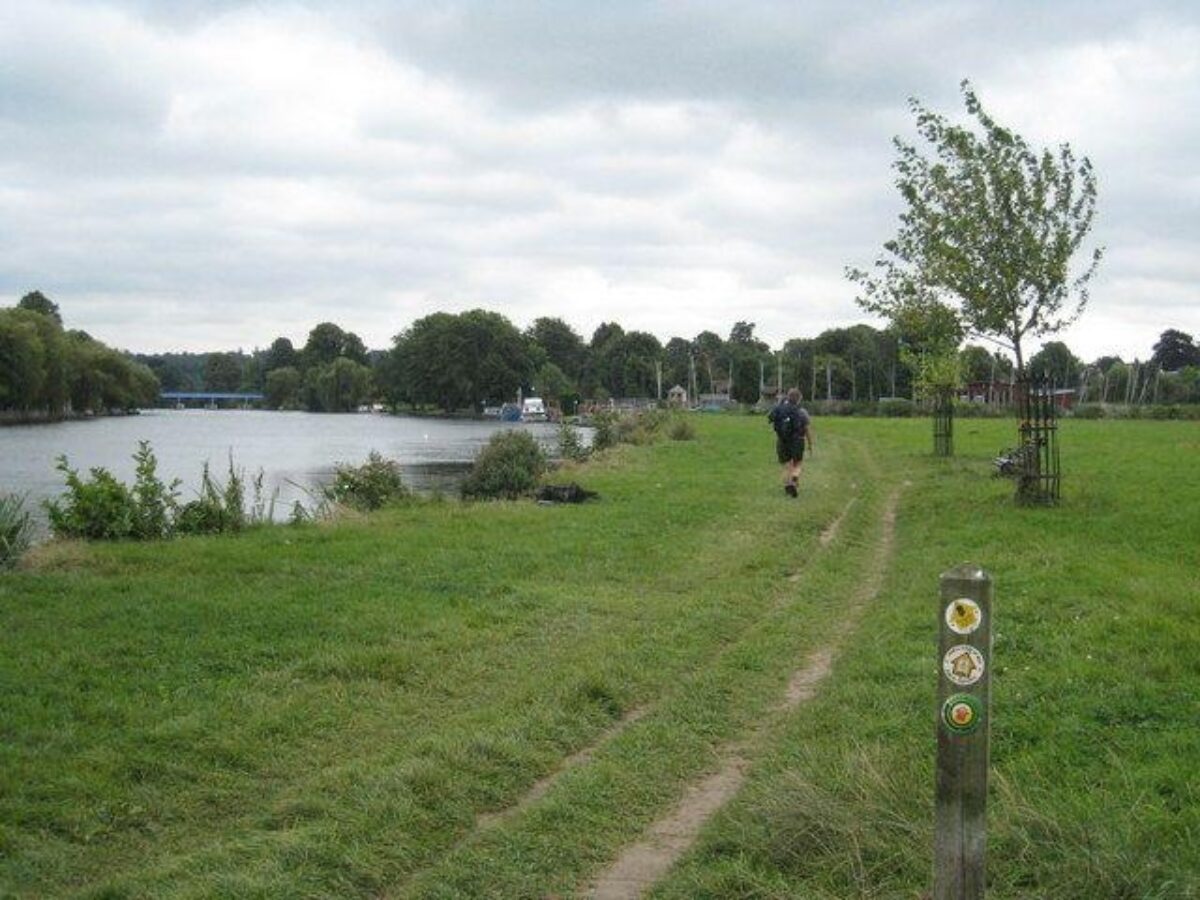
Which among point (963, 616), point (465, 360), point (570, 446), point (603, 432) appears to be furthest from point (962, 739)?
point (465, 360)

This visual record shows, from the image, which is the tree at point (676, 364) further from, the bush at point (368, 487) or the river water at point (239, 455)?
the bush at point (368, 487)

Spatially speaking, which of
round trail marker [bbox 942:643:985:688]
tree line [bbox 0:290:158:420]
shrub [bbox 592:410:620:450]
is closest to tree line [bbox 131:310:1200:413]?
tree line [bbox 0:290:158:420]

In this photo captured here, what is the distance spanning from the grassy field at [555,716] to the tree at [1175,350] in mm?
146349

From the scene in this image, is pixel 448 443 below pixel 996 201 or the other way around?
below

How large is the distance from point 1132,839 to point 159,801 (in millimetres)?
5030

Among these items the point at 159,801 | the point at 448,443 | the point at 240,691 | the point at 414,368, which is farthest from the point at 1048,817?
the point at 414,368

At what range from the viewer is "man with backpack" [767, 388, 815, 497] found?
22.7m

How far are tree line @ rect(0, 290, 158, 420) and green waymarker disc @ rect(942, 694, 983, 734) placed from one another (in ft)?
273

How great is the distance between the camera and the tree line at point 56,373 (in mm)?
79812

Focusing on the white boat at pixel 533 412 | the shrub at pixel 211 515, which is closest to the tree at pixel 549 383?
the white boat at pixel 533 412

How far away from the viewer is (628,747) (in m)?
7.64

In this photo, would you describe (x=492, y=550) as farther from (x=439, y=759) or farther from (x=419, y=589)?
(x=439, y=759)

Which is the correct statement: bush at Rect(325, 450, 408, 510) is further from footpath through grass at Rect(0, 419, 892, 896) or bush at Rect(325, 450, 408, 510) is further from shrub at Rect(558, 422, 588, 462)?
shrub at Rect(558, 422, 588, 462)

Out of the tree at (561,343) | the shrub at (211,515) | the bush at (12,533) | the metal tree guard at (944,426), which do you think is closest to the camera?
the bush at (12,533)
